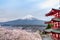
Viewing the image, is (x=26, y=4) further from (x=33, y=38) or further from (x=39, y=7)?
(x=33, y=38)

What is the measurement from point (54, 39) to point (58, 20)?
364 millimetres

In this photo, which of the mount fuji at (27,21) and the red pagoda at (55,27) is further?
the mount fuji at (27,21)

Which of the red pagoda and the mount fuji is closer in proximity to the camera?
the red pagoda

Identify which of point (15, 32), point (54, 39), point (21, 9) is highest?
point (21, 9)

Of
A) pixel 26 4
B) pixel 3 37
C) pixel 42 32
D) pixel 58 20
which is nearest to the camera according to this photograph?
pixel 3 37

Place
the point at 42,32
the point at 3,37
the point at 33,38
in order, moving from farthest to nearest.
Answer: the point at 42,32 < the point at 33,38 < the point at 3,37

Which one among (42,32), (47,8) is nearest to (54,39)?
(42,32)

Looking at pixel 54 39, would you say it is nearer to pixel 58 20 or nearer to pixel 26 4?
pixel 58 20

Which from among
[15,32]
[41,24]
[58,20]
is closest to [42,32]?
[41,24]

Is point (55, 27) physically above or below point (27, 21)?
below

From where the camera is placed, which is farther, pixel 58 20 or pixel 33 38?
pixel 58 20

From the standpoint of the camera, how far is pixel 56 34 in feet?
10.2

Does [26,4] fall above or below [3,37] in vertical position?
above

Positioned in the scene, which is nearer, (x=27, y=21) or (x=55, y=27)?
(x=55, y=27)
